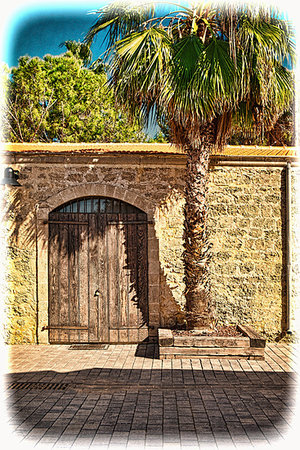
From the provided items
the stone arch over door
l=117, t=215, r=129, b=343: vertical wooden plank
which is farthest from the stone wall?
l=117, t=215, r=129, b=343: vertical wooden plank

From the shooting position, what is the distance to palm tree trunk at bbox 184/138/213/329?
26.0 ft

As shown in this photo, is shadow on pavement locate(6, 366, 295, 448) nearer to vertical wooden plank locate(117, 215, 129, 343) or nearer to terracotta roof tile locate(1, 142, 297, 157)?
vertical wooden plank locate(117, 215, 129, 343)

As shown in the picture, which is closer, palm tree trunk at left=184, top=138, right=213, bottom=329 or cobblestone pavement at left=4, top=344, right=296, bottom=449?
cobblestone pavement at left=4, top=344, right=296, bottom=449

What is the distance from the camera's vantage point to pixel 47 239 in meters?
8.91

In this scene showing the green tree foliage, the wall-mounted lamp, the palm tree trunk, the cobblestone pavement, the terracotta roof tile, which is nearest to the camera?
the cobblestone pavement

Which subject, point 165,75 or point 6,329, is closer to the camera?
point 165,75

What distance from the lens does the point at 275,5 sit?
284 inches

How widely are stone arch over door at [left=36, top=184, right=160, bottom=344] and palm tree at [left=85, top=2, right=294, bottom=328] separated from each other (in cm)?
103

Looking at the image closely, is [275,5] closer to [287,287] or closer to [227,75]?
[227,75]

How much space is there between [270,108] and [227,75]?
1.32 metres

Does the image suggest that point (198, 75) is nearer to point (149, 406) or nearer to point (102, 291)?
point (102, 291)

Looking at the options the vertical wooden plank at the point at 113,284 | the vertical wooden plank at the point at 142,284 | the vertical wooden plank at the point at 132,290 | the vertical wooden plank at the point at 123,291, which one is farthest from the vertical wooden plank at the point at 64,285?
the vertical wooden plank at the point at 142,284

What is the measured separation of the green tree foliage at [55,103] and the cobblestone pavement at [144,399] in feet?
45.7

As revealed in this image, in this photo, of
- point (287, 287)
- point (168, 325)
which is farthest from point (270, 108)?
point (168, 325)
